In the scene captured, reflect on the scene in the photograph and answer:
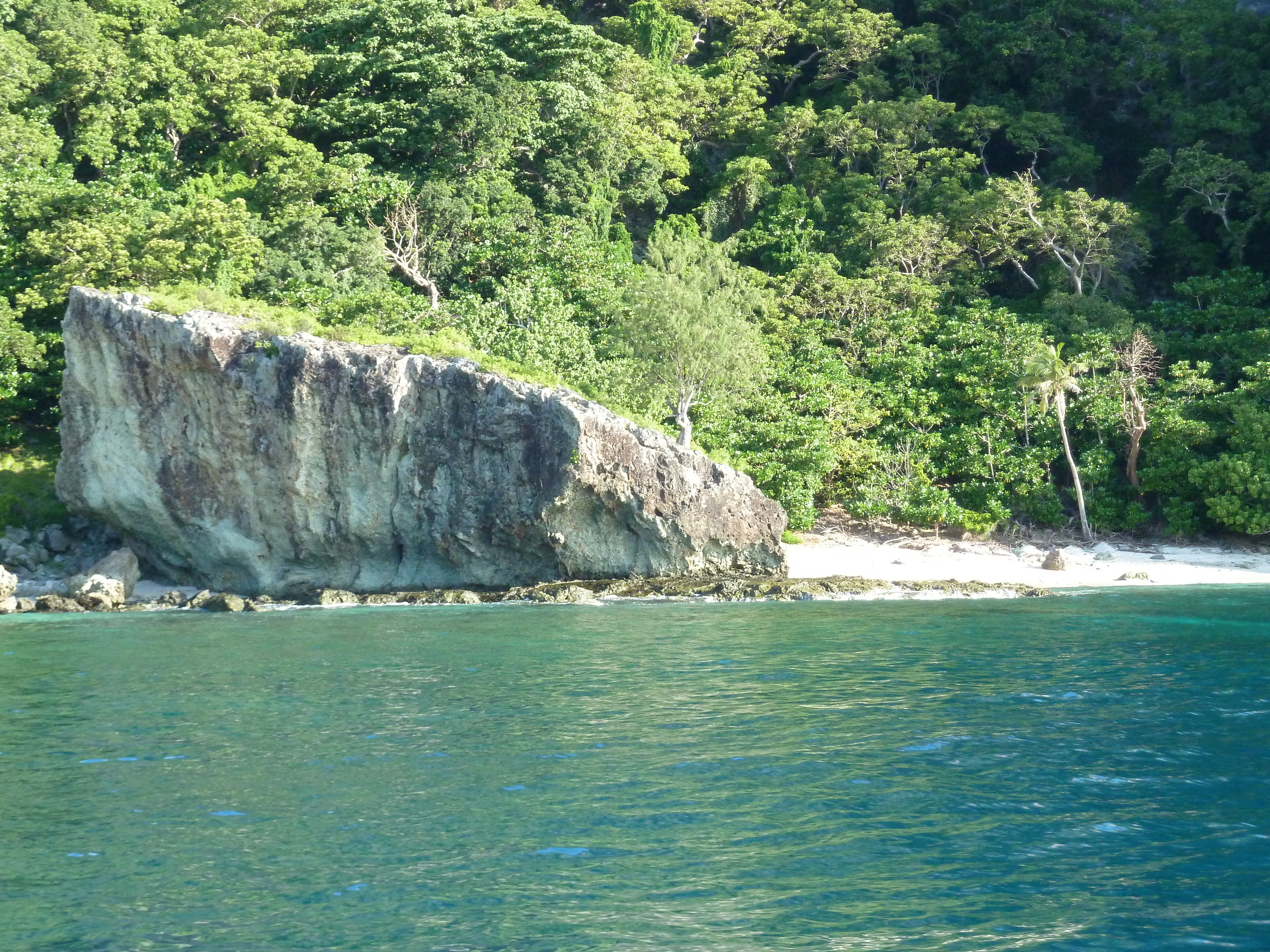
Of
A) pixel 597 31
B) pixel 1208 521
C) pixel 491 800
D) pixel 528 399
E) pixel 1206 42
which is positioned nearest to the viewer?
pixel 491 800

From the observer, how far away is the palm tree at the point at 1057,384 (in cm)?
3781

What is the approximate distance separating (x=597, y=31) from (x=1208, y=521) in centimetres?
4314

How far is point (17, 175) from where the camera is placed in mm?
40969

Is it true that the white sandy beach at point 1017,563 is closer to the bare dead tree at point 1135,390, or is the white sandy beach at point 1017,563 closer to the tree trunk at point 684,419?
the bare dead tree at point 1135,390

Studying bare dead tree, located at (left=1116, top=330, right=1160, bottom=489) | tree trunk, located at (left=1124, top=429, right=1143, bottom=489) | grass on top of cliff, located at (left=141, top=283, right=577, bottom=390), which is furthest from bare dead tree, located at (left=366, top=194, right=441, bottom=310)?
tree trunk, located at (left=1124, top=429, right=1143, bottom=489)

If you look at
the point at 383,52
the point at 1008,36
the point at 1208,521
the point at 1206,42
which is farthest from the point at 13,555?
the point at 1206,42

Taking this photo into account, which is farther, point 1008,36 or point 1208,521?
point 1008,36

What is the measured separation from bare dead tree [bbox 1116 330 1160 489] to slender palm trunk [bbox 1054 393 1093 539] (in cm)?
197

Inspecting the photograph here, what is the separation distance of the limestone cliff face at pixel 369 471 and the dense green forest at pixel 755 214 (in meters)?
2.68

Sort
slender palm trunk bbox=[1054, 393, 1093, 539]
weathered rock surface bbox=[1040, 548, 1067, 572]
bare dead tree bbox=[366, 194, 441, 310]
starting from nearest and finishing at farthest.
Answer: weathered rock surface bbox=[1040, 548, 1067, 572] < slender palm trunk bbox=[1054, 393, 1093, 539] < bare dead tree bbox=[366, 194, 441, 310]

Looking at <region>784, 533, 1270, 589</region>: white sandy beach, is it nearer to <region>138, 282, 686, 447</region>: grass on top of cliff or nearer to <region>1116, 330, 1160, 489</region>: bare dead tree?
<region>1116, 330, 1160, 489</region>: bare dead tree

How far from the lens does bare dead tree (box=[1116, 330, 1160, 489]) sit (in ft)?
126

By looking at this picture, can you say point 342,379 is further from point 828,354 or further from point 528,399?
point 828,354

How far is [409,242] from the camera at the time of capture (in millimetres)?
45281
